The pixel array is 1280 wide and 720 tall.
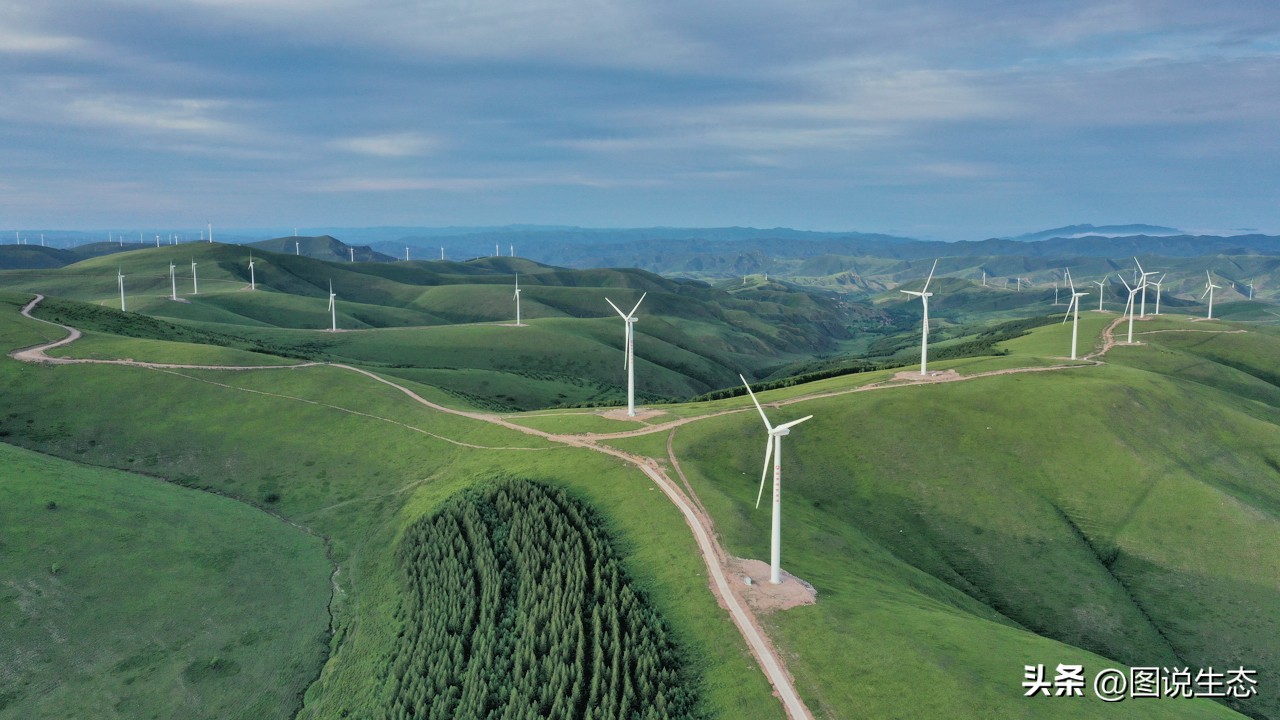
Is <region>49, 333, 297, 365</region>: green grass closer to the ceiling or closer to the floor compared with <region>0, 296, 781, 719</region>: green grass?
closer to the ceiling

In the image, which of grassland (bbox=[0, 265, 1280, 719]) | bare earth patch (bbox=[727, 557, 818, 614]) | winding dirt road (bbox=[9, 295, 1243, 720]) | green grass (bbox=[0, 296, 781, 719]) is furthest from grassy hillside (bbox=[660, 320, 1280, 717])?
green grass (bbox=[0, 296, 781, 719])

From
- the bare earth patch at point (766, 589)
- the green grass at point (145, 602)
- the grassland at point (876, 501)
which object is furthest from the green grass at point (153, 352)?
the bare earth patch at point (766, 589)

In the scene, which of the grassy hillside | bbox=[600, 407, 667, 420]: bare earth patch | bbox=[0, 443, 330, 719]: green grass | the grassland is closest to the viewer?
the grassy hillside

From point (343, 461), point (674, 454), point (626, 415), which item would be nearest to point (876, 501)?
point (674, 454)

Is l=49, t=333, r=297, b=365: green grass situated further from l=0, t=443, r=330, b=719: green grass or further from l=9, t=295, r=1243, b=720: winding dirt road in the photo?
l=0, t=443, r=330, b=719: green grass

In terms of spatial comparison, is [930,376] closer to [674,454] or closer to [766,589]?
[674,454]

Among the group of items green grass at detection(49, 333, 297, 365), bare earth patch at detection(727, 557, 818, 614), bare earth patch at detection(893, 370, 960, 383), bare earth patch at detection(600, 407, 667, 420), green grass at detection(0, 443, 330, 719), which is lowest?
green grass at detection(0, 443, 330, 719)
